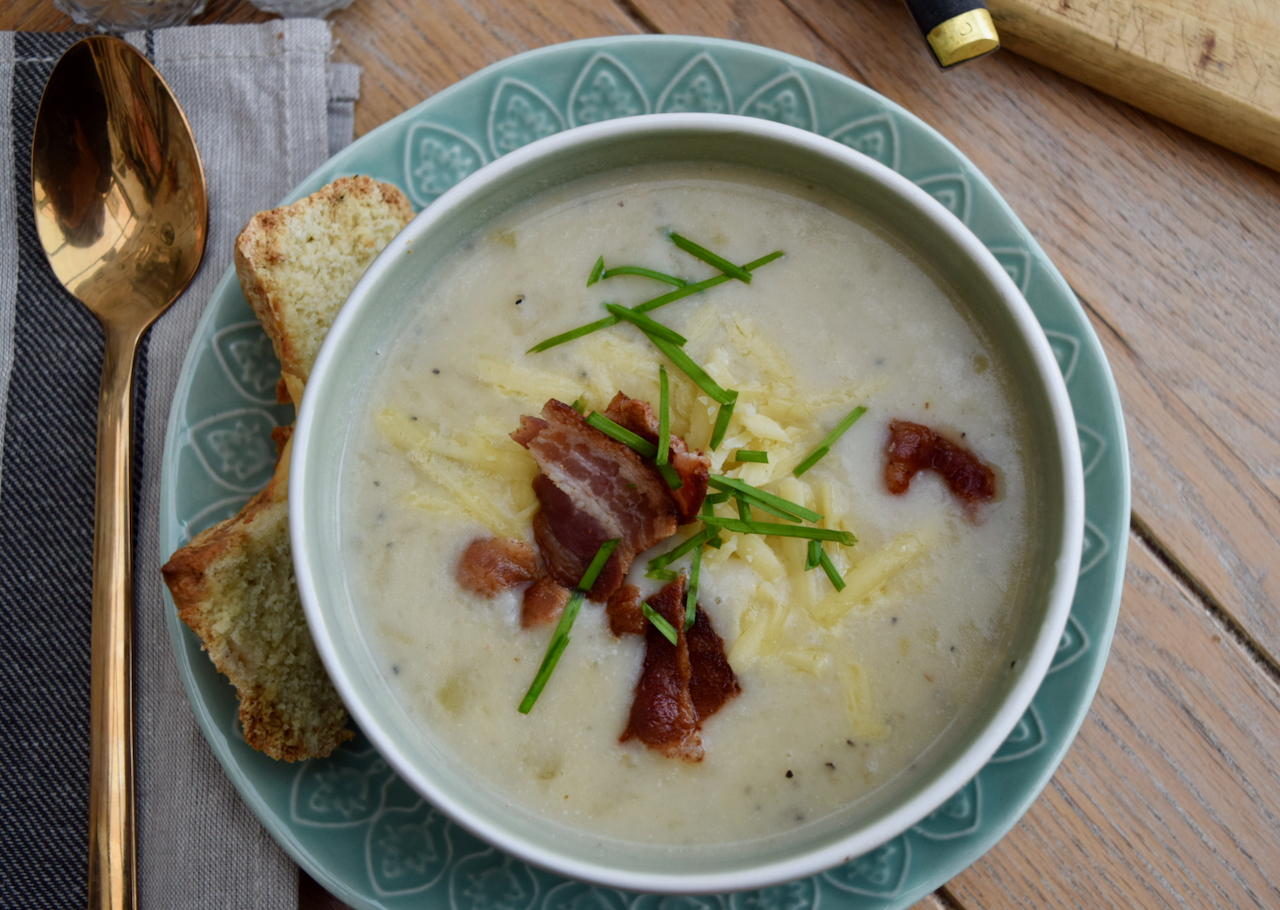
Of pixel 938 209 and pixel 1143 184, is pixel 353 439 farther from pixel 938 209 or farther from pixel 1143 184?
pixel 1143 184

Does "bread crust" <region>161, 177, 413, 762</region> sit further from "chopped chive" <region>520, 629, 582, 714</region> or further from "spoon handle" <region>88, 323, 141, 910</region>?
"chopped chive" <region>520, 629, 582, 714</region>

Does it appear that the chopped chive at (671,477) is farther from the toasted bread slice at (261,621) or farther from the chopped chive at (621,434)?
the toasted bread slice at (261,621)

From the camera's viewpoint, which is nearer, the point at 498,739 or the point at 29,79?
the point at 498,739

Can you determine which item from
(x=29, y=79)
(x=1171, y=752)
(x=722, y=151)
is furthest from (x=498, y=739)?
(x=29, y=79)

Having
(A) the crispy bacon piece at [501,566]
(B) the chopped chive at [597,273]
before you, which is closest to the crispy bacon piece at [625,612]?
(A) the crispy bacon piece at [501,566]

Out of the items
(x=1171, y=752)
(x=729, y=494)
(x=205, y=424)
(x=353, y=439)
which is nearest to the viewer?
(x=729, y=494)

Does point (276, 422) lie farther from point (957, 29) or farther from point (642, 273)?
point (957, 29)
